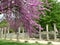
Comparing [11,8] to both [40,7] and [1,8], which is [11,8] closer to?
[1,8]

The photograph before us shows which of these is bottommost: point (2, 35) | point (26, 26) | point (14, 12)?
point (2, 35)

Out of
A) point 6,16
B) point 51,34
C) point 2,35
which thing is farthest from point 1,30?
point 6,16

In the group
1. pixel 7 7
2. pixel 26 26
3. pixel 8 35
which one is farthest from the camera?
pixel 8 35

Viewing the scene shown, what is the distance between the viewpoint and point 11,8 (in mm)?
7016

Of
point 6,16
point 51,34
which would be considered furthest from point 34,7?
point 51,34

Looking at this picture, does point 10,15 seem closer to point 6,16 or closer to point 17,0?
point 6,16

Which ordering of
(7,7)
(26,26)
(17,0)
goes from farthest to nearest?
(26,26)
(7,7)
(17,0)

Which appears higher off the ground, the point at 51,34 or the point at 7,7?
the point at 7,7

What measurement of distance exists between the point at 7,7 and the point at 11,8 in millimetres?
223

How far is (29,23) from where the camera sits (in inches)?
283

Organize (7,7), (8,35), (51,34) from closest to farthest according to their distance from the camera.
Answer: (7,7), (51,34), (8,35)

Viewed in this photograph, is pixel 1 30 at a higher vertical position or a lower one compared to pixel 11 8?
lower

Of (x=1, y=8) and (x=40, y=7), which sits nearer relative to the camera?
(x=1, y=8)

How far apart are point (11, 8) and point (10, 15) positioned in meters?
0.43
